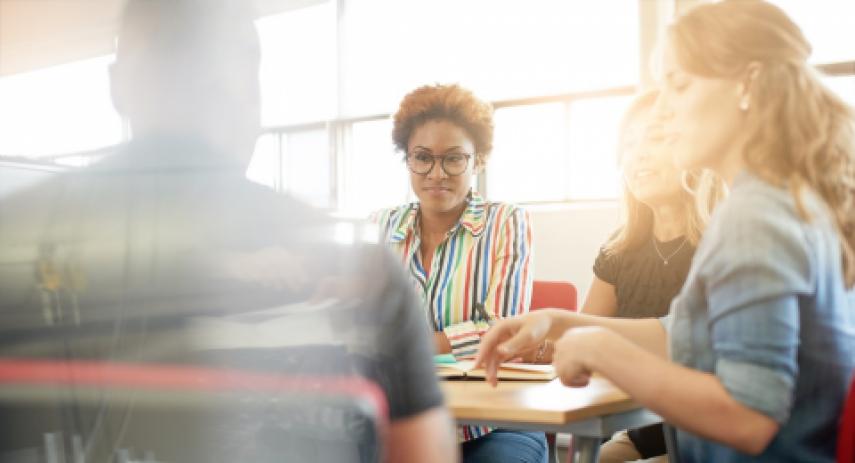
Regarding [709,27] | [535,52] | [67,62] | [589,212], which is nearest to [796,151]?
[709,27]

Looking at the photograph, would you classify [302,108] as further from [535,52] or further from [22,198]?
[535,52]

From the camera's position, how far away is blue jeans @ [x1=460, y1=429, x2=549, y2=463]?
6.44 ft

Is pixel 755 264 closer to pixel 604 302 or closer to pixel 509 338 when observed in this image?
pixel 509 338

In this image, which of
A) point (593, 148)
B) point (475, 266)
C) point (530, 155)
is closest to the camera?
point (475, 266)

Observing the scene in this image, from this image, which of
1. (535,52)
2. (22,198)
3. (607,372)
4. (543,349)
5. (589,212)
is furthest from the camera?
(535,52)

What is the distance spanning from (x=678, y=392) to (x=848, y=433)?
22cm

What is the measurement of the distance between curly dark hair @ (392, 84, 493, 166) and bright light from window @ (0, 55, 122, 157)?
2274mm

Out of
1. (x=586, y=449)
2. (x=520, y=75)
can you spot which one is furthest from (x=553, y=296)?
(x=520, y=75)

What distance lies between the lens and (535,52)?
5469 millimetres

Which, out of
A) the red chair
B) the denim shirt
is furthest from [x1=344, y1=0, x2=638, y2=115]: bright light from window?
the denim shirt

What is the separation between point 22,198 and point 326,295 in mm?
167

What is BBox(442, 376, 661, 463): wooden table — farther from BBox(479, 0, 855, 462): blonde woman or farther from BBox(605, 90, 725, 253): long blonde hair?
BBox(605, 90, 725, 253): long blonde hair

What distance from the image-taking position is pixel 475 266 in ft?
8.14

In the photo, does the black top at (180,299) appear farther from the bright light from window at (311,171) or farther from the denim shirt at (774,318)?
the denim shirt at (774,318)
